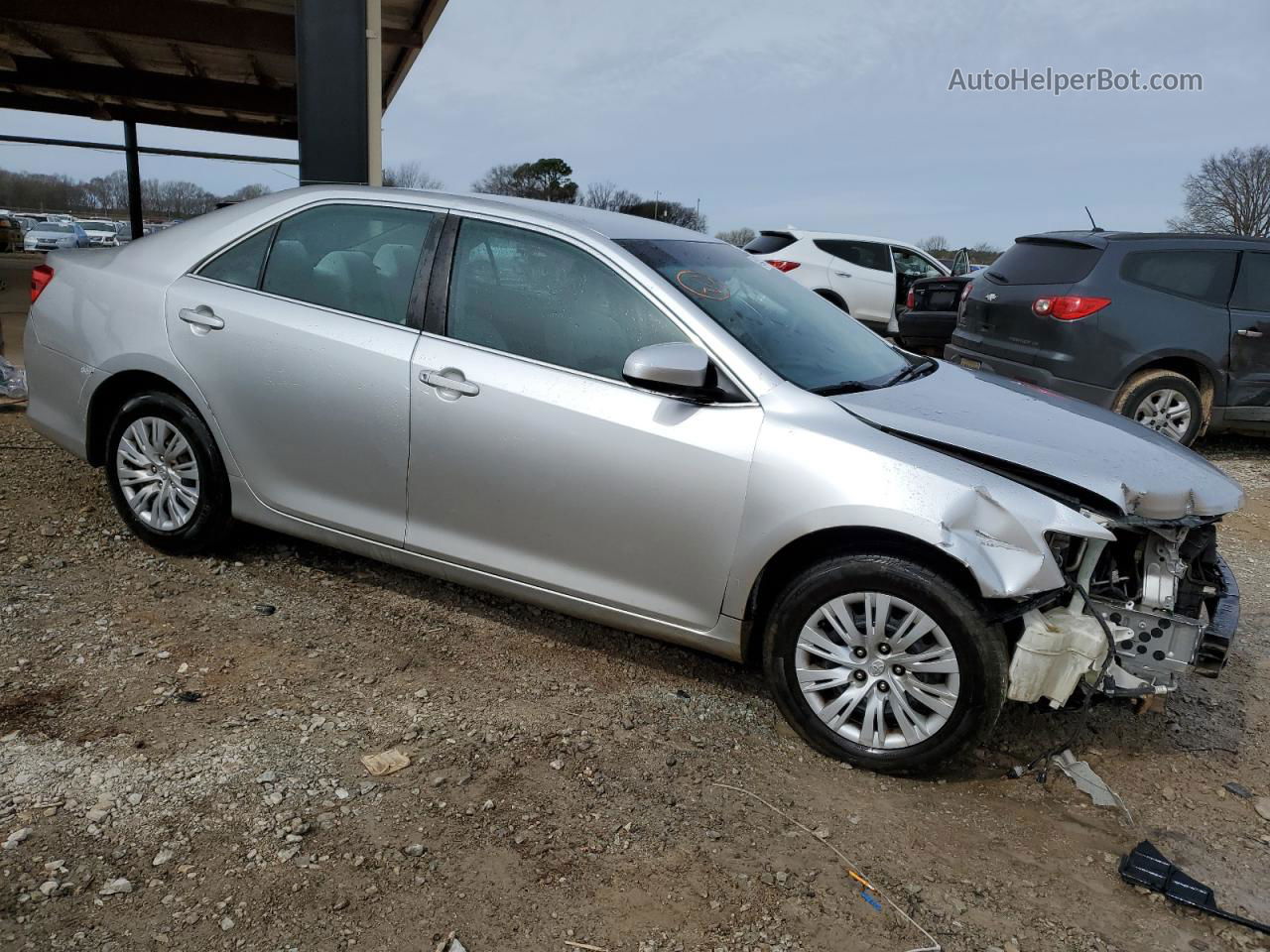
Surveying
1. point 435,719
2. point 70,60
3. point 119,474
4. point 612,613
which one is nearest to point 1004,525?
point 612,613

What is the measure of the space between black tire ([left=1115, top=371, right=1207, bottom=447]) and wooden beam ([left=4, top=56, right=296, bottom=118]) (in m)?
12.3

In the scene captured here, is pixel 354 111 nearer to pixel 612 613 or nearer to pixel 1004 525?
pixel 612 613

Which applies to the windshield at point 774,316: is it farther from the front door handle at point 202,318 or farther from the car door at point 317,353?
the front door handle at point 202,318

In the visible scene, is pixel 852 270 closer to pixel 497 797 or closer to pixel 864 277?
pixel 864 277

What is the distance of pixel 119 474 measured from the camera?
4371mm

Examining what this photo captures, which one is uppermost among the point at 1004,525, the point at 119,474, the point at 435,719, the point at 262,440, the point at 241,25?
the point at 241,25

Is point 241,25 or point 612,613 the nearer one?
point 612,613

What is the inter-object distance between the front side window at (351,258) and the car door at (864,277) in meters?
10.5

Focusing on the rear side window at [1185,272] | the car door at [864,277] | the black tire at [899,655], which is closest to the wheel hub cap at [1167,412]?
the rear side window at [1185,272]

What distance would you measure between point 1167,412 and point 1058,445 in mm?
5131

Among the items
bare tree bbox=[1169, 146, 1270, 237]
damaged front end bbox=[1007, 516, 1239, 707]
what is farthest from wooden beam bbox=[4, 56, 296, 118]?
bare tree bbox=[1169, 146, 1270, 237]

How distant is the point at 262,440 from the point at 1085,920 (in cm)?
324

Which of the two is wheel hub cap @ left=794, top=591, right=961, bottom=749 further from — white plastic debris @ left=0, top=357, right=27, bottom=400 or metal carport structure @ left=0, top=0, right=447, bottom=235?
white plastic debris @ left=0, top=357, right=27, bottom=400

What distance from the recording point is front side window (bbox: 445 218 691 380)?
3404 millimetres
